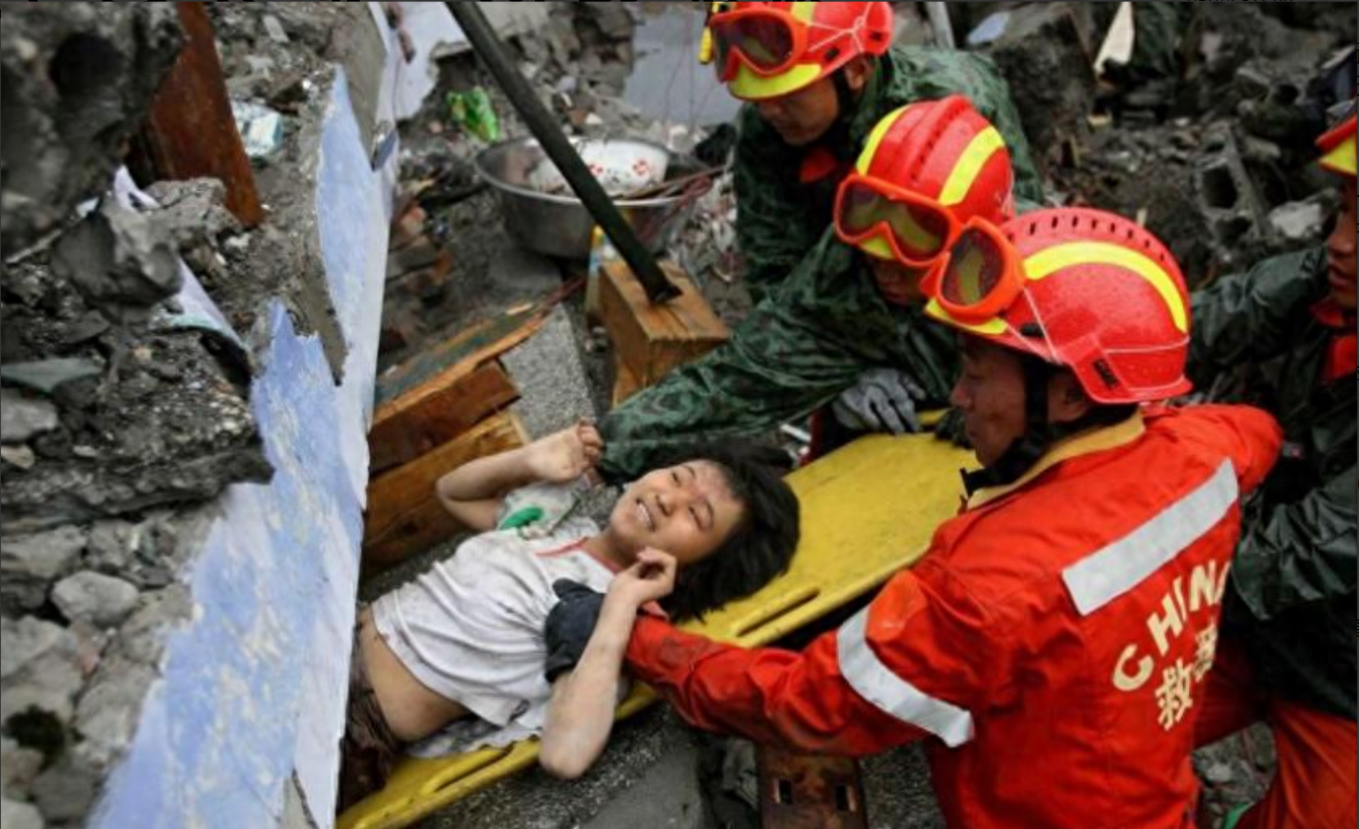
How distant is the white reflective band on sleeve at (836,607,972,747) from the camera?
2.31 meters

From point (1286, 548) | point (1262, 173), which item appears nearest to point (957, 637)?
point (1286, 548)

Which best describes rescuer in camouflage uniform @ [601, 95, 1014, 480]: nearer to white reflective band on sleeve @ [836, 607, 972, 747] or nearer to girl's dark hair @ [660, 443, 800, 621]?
girl's dark hair @ [660, 443, 800, 621]

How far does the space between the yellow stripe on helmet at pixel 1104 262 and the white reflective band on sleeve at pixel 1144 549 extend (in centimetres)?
36

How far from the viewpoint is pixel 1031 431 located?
240cm

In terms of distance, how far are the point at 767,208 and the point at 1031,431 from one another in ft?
6.91

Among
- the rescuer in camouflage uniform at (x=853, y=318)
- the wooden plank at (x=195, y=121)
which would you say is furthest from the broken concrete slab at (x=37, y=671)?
the rescuer in camouflage uniform at (x=853, y=318)

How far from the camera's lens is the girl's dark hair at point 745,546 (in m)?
3.13

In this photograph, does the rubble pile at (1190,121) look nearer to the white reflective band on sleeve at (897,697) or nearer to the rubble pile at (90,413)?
the white reflective band on sleeve at (897,697)

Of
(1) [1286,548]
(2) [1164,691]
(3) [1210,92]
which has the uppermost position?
(2) [1164,691]

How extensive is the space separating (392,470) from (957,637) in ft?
7.43

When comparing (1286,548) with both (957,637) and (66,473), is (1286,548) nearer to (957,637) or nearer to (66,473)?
(957,637)

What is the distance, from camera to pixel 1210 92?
7223 millimetres

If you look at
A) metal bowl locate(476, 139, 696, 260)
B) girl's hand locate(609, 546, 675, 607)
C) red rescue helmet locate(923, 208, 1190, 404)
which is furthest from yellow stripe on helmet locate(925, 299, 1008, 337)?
metal bowl locate(476, 139, 696, 260)

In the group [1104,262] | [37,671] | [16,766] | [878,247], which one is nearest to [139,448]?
[37,671]
